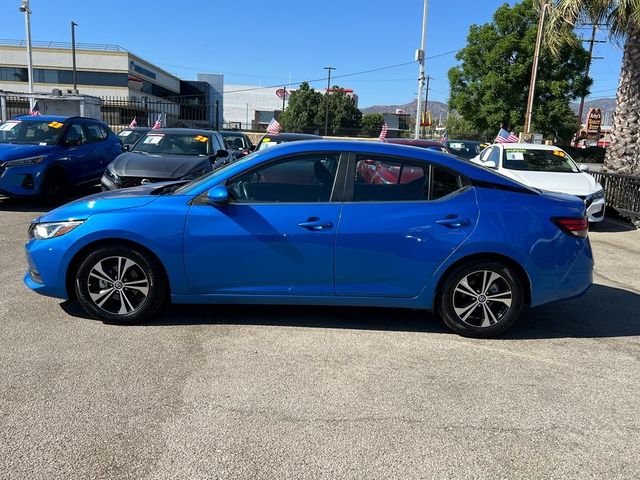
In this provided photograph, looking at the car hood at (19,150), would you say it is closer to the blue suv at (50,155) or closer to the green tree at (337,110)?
the blue suv at (50,155)

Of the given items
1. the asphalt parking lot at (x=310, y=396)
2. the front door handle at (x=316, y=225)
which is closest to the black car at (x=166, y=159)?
the asphalt parking lot at (x=310, y=396)

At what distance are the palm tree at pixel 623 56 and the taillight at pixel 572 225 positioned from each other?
967 centimetres

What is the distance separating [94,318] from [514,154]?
9.83 metres

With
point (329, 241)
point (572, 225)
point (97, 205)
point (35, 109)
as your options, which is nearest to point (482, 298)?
point (572, 225)

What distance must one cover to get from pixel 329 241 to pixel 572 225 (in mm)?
2045

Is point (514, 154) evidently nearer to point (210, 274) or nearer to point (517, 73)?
point (210, 274)

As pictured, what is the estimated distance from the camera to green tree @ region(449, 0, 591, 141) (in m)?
32.5

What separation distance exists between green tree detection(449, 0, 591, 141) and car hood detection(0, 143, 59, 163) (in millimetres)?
28658

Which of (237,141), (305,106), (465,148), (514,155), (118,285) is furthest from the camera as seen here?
(305,106)

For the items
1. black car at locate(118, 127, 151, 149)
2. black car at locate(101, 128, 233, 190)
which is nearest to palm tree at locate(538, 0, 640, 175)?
black car at locate(101, 128, 233, 190)

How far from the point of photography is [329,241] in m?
4.32

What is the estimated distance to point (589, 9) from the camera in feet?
42.4

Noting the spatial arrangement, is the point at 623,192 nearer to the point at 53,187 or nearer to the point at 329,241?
the point at 329,241

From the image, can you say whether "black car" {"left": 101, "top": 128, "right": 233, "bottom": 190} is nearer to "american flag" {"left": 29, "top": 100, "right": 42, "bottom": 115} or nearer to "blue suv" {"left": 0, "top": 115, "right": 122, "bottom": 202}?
"blue suv" {"left": 0, "top": 115, "right": 122, "bottom": 202}
